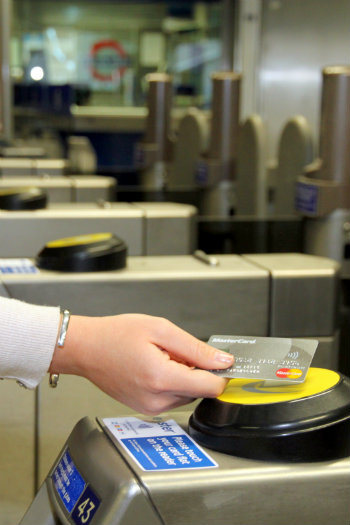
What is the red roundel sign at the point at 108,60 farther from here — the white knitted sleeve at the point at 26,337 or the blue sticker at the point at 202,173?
the white knitted sleeve at the point at 26,337

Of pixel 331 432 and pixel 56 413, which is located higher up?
pixel 331 432

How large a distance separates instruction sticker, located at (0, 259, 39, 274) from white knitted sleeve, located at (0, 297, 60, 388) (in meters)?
0.39

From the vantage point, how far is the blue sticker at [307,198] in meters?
1.66

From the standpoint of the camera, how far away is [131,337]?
2.14 feet

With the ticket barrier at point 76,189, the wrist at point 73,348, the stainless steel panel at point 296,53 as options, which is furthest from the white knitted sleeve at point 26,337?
the stainless steel panel at point 296,53

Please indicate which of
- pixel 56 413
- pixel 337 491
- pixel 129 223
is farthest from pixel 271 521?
pixel 129 223

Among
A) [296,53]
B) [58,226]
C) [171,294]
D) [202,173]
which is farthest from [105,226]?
[296,53]

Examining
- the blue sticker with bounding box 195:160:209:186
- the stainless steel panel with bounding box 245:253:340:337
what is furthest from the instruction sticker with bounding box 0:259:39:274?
the blue sticker with bounding box 195:160:209:186

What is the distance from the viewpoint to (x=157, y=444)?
585 millimetres

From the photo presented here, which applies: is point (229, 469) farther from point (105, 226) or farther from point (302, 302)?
point (105, 226)

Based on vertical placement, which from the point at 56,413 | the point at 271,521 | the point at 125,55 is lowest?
the point at 56,413

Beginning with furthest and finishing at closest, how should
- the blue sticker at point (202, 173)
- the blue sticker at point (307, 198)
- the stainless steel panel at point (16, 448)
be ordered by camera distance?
the blue sticker at point (202, 173) → the blue sticker at point (307, 198) → the stainless steel panel at point (16, 448)

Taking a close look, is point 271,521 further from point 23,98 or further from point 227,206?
point 23,98

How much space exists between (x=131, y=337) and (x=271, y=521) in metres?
0.18
